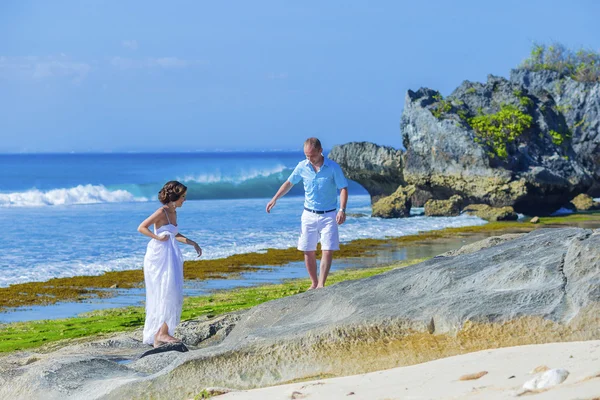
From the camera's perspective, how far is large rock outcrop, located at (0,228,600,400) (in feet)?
19.2

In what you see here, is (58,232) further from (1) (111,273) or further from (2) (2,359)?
(2) (2,359)

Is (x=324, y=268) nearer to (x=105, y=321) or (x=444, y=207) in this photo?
(x=105, y=321)

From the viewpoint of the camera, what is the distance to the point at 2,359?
9.39m

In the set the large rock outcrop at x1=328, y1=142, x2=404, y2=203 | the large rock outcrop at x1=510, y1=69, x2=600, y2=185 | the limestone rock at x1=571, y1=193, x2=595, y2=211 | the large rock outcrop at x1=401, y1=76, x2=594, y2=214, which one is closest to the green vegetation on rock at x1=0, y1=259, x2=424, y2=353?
the large rock outcrop at x1=401, y1=76, x2=594, y2=214

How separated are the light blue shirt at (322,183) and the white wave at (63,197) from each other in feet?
130

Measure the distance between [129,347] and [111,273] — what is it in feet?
31.8

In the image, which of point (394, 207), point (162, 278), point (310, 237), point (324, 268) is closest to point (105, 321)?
point (162, 278)

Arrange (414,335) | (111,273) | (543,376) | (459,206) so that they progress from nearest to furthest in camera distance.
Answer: (543,376), (414,335), (111,273), (459,206)

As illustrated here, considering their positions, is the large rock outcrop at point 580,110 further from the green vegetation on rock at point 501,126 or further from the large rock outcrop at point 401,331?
the large rock outcrop at point 401,331

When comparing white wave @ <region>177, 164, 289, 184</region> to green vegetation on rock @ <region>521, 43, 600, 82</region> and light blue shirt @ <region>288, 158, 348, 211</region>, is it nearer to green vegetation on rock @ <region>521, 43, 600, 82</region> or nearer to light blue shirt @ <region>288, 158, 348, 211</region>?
green vegetation on rock @ <region>521, 43, 600, 82</region>

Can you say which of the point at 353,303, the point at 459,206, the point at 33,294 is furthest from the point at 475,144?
the point at 353,303

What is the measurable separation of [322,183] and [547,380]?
20.4 ft

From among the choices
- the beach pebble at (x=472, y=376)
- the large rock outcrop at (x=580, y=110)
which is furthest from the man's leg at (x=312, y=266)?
the large rock outcrop at (x=580, y=110)

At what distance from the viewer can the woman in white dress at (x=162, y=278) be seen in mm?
9156
